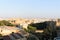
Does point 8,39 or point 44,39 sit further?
point 44,39

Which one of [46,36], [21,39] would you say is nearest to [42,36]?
[46,36]

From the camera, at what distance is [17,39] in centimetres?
2052

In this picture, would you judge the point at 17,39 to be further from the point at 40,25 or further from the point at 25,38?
the point at 40,25

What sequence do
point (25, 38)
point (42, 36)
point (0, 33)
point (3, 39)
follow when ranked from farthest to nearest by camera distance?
point (42, 36), point (0, 33), point (25, 38), point (3, 39)

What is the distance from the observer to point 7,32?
82.1 ft

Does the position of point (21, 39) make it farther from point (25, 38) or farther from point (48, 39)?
point (48, 39)

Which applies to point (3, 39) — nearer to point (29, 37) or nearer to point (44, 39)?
point (29, 37)

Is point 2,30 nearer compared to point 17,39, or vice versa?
point 17,39

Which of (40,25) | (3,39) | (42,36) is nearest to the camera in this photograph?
(3,39)

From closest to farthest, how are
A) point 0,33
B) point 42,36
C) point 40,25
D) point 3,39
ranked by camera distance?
point 3,39
point 0,33
point 42,36
point 40,25

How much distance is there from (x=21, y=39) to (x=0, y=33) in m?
4.14

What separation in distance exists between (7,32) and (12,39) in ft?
15.9

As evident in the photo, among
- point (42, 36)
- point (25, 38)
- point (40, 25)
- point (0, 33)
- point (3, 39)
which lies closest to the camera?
point (3, 39)

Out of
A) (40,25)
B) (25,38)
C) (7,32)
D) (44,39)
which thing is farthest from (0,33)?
(40,25)
